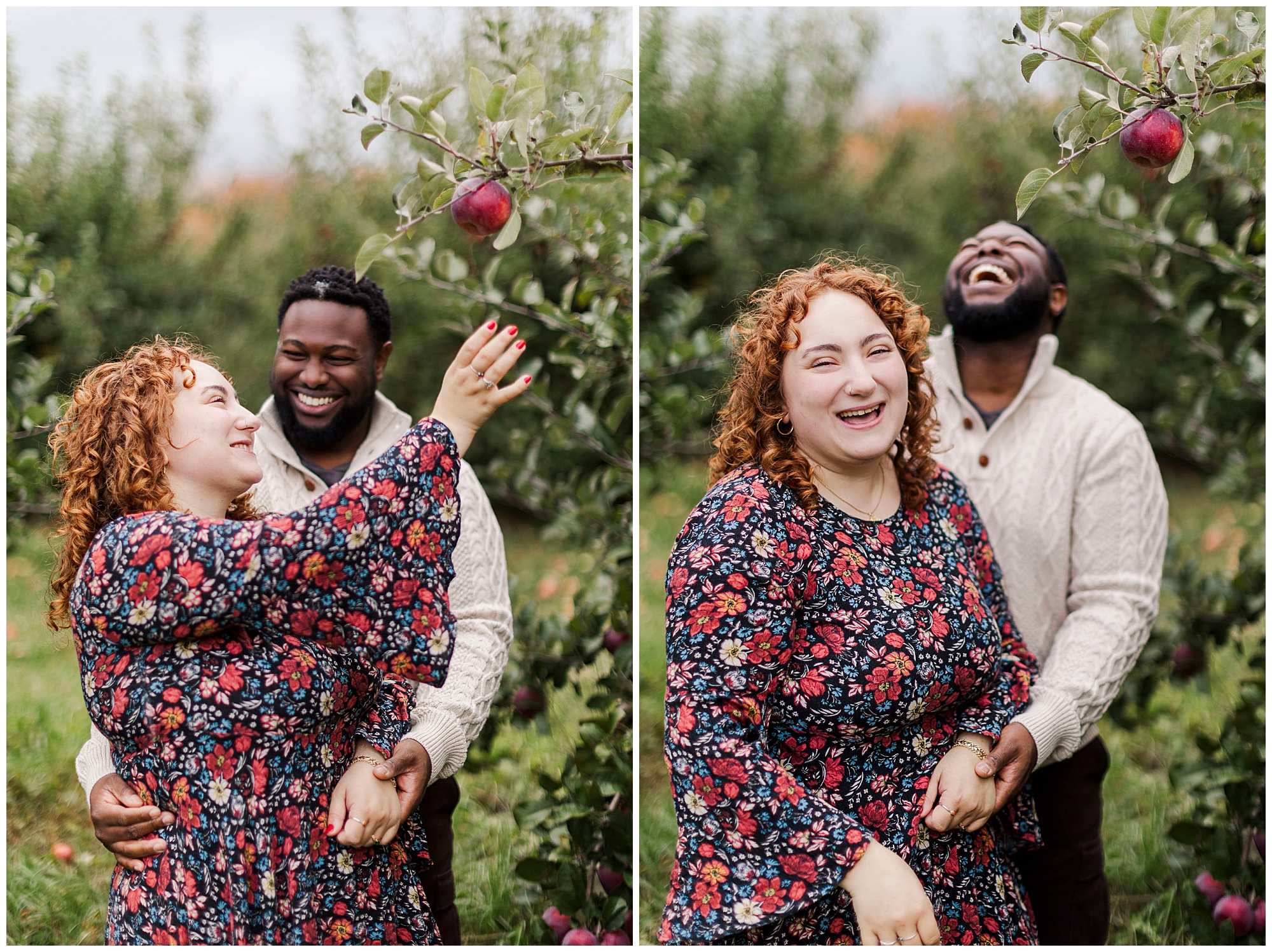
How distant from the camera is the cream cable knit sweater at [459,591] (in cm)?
216

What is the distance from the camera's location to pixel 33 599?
4.35 m

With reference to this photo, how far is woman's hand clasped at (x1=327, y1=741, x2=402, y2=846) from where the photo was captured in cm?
187

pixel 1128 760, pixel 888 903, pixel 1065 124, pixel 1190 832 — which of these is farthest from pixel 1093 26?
pixel 1128 760

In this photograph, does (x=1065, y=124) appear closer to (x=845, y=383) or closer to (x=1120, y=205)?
(x=845, y=383)

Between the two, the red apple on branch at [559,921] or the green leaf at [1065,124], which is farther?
the red apple on branch at [559,921]

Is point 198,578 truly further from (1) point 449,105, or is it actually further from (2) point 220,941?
(1) point 449,105

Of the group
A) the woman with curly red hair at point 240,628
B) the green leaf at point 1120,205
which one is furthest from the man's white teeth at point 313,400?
the green leaf at point 1120,205

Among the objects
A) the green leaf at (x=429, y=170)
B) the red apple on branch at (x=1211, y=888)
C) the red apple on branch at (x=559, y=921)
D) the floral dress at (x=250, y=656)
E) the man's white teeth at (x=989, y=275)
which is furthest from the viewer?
the red apple on branch at (x=1211, y=888)

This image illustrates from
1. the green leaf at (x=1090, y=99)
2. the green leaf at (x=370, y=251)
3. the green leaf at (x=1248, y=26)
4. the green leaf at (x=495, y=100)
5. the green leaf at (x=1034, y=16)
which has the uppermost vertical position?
the green leaf at (x=1034, y=16)

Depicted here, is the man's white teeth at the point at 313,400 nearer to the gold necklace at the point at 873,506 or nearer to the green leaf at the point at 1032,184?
the gold necklace at the point at 873,506

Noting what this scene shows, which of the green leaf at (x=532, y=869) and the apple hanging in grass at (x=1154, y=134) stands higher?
the apple hanging in grass at (x=1154, y=134)

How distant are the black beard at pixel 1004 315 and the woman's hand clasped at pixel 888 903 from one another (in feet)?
4.12

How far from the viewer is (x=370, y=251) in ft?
6.23

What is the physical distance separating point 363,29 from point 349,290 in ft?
7.46
